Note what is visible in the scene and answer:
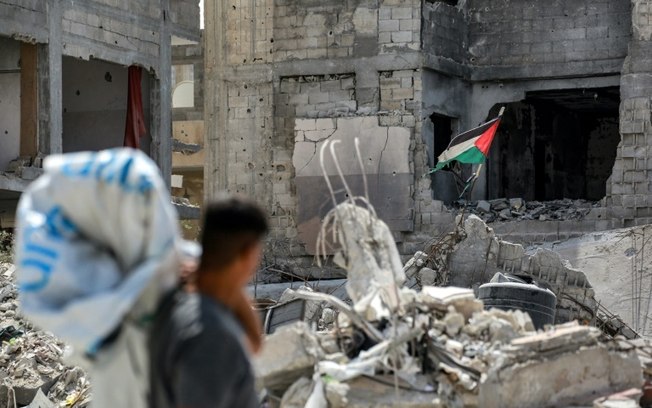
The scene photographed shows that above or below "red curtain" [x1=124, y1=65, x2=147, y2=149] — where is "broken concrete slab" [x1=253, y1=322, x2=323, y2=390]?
below

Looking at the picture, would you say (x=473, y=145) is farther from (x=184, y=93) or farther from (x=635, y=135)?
(x=184, y=93)

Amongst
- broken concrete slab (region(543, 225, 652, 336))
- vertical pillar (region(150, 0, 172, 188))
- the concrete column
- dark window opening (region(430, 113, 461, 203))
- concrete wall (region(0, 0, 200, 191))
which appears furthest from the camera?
vertical pillar (region(150, 0, 172, 188))

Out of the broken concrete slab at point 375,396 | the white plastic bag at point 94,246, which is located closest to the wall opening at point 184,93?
the broken concrete slab at point 375,396

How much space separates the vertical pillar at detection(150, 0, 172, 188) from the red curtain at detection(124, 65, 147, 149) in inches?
9.9

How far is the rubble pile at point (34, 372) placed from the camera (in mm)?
12961

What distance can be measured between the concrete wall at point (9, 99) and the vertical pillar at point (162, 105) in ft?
10.1

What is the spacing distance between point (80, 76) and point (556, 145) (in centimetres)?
907

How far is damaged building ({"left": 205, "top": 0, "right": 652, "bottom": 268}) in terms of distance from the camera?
23016 millimetres

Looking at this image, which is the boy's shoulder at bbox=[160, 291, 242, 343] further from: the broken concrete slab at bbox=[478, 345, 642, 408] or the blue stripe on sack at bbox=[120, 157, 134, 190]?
the broken concrete slab at bbox=[478, 345, 642, 408]

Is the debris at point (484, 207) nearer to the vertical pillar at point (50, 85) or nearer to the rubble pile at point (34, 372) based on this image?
the vertical pillar at point (50, 85)

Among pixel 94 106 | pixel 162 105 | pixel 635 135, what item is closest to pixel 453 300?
pixel 635 135

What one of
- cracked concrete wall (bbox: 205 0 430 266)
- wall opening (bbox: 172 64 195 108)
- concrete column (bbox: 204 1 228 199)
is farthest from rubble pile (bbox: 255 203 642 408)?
wall opening (bbox: 172 64 195 108)

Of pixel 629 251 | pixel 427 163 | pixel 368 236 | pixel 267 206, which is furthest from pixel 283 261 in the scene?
pixel 368 236

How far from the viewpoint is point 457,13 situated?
24.2 m
